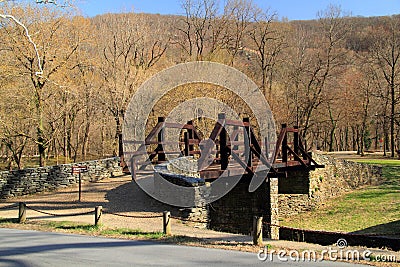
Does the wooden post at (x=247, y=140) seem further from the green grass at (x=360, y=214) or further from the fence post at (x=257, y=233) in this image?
the green grass at (x=360, y=214)

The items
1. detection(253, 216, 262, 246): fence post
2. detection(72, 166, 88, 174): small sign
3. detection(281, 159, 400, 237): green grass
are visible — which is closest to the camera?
detection(253, 216, 262, 246): fence post

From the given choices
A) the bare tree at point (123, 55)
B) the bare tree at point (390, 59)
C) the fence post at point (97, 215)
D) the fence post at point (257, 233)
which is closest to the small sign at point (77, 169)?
the fence post at point (97, 215)

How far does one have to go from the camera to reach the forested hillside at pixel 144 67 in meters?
23.3

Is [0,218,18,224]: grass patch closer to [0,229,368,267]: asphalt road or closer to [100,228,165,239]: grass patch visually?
[0,229,368,267]: asphalt road

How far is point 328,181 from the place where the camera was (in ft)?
80.7

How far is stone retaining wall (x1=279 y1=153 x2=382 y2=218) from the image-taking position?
2166cm

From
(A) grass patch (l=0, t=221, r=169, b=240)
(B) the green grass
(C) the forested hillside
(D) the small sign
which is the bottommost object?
(B) the green grass

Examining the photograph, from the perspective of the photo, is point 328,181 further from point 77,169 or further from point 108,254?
point 108,254

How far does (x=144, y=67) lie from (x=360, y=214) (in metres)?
19.5

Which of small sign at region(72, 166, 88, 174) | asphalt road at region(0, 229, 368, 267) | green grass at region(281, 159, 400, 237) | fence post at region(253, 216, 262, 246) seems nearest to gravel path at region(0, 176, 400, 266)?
fence post at region(253, 216, 262, 246)

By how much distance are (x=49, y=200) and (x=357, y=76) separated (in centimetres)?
3891

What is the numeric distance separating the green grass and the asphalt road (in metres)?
9.92

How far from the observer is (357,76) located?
4694cm

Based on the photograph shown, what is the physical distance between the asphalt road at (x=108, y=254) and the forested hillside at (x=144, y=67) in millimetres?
11944
